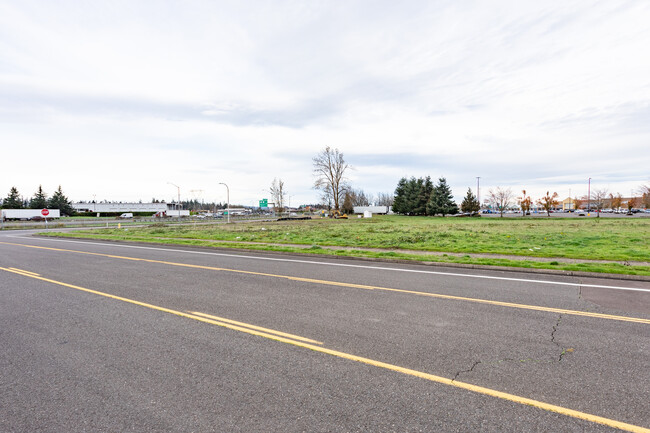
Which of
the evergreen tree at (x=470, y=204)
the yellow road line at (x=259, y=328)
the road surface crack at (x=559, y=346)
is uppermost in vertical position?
the evergreen tree at (x=470, y=204)

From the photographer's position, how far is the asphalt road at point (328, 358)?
299cm

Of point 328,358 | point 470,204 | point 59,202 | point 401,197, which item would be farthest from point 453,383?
point 59,202

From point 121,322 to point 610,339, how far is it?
742 centimetres

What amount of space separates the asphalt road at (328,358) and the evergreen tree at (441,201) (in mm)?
59168

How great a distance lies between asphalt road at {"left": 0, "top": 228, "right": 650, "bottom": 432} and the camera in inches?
118

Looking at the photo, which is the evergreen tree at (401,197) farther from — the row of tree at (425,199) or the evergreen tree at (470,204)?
the evergreen tree at (470,204)

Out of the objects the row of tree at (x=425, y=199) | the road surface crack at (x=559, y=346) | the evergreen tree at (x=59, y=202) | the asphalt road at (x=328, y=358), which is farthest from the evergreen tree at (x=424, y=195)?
the evergreen tree at (x=59, y=202)

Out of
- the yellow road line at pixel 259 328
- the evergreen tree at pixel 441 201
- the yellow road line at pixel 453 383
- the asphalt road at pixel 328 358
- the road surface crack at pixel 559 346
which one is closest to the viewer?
the yellow road line at pixel 453 383

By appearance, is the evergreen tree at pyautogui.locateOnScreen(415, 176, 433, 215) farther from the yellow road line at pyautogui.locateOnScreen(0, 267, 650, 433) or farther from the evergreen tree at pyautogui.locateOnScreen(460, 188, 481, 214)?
the yellow road line at pyautogui.locateOnScreen(0, 267, 650, 433)

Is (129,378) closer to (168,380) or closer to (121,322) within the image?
(168,380)

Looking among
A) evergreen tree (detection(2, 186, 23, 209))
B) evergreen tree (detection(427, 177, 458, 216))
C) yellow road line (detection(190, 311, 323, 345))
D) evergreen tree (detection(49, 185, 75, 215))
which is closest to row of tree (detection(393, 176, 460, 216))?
evergreen tree (detection(427, 177, 458, 216))

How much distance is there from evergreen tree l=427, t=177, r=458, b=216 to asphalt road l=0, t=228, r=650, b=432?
194 ft

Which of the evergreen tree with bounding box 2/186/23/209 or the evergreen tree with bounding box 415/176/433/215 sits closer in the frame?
the evergreen tree with bounding box 415/176/433/215

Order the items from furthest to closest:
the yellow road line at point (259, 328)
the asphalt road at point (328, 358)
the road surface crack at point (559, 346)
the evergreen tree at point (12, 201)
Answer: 1. the evergreen tree at point (12, 201)
2. the yellow road line at point (259, 328)
3. the road surface crack at point (559, 346)
4. the asphalt road at point (328, 358)
